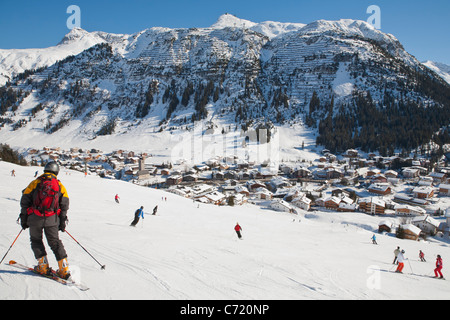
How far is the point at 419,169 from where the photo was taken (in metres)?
65.9

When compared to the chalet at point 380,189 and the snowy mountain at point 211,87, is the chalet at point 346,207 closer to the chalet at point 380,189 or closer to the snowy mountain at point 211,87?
the chalet at point 380,189

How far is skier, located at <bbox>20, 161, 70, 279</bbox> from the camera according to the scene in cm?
370

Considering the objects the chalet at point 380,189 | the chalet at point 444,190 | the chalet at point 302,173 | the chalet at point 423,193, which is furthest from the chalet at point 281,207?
the chalet at point 444,190

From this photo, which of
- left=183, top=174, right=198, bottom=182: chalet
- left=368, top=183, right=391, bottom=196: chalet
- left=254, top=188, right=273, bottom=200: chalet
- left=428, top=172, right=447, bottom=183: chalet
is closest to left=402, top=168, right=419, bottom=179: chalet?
left=428, top=172, right=447, bottom=183: chalet

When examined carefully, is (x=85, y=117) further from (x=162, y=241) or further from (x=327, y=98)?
(x=162, y=241)

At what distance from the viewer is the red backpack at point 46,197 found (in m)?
3.69

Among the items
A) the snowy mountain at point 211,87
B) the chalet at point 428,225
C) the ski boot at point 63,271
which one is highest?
the snowy mountain at point 211,87

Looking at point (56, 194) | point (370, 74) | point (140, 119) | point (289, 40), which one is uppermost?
point (289, 40)

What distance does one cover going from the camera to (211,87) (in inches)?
5020

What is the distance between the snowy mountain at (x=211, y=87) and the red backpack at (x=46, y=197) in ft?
332

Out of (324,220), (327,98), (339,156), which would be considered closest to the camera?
(324,220)
